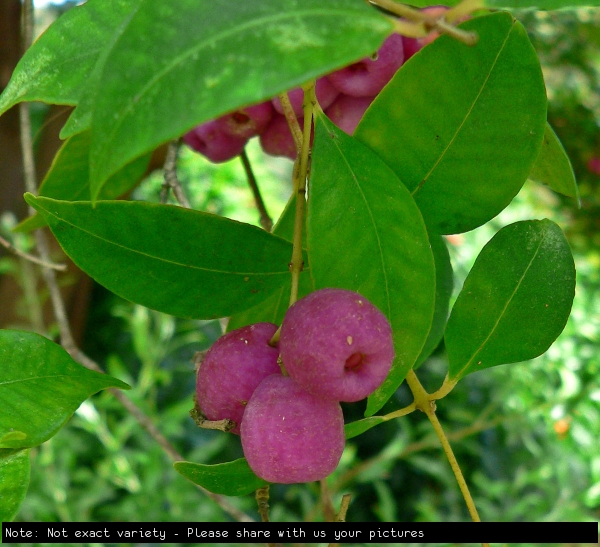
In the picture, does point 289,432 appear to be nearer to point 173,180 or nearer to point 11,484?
point 11,484

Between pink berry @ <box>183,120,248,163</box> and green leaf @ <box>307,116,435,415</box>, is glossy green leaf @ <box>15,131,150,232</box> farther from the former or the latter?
green leaf @ <box>307,116,435,415</box>

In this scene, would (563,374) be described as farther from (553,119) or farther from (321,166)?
(553,119)

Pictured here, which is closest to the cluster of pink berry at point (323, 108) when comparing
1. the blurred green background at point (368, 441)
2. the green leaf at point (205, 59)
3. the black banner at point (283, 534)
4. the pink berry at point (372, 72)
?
the pink berry at point (372, 72)

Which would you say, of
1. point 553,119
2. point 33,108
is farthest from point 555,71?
point 33,108

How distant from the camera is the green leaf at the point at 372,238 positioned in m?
0.41

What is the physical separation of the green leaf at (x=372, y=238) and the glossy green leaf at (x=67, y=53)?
16 cm

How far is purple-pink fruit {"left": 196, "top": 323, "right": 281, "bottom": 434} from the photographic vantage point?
423 mm

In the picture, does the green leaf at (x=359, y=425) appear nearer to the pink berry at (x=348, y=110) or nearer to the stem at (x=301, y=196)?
the stem at (x=301, y=196)

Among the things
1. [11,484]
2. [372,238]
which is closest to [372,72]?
[372,238]

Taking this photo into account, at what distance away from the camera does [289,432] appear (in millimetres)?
387

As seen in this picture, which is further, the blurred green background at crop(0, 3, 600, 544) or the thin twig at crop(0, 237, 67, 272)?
the blurred green background at crop(0, 3, 600, 544)

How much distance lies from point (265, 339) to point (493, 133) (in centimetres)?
20

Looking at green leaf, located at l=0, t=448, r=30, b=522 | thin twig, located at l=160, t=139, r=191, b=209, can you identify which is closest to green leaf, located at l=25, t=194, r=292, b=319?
green leaf, located at l=0, t=448, r=30, b=522

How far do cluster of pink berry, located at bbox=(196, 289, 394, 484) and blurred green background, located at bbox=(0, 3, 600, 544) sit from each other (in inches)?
37.2
